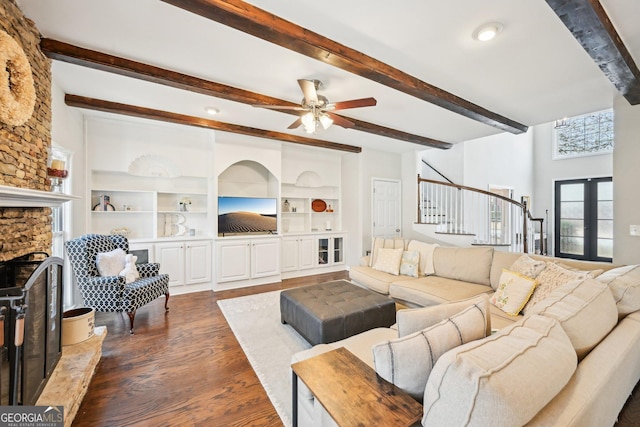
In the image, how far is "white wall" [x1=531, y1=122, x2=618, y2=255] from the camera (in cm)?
700

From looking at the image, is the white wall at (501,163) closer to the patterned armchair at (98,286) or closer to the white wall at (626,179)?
the white wall at (626,179)

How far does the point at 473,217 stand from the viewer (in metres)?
5.85

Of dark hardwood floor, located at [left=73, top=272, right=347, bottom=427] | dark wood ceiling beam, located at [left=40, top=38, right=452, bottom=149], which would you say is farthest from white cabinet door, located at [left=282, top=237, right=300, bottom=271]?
dark wood ceiling beam, located at [left=40, top=38, right=452, bottom=149]

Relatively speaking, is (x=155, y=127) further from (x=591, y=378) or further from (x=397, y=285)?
(x=591, y=378)

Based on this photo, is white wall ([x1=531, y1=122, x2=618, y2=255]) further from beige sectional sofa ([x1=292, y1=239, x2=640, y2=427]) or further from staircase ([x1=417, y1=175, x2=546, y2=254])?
beige sectional sofa ([x1=292, y1=239, x2=640, y2=427])

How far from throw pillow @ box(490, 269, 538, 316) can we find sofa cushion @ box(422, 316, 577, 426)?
58.5 inches

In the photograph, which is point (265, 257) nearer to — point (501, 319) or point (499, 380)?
point (501, 319)

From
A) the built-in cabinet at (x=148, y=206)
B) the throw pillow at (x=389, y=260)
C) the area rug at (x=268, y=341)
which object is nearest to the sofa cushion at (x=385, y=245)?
the throw pillow at (x=389, y=260)

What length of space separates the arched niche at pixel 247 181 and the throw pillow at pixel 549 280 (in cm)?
408

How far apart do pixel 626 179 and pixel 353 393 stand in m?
4.09

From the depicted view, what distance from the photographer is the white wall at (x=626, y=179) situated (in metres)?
3.06

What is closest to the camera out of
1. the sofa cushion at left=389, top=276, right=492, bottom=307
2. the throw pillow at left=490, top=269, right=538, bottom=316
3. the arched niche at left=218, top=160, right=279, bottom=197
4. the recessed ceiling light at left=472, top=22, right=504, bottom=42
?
the recessed ceiling light at left=472, top=22, right=504, bottom=42

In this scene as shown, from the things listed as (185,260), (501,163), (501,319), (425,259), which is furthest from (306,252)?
(501,163)

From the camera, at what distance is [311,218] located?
236 inches
